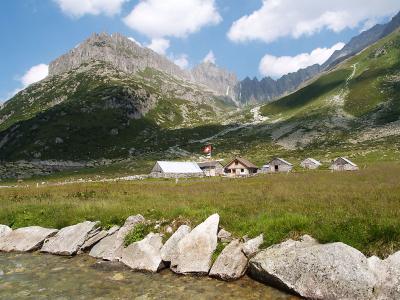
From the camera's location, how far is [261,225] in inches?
648

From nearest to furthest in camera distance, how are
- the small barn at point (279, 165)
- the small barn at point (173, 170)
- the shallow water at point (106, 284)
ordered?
the shallow water at point (106, 284), the small barn at point (173, 170), the small barn at point (279, 165)

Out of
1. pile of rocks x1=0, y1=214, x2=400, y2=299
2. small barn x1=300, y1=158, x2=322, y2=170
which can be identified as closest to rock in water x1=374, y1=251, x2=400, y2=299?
pile of rocks x1=0, y1=214, x2=400, y2=299

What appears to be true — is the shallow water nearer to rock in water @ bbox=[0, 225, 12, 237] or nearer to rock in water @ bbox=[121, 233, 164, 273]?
rock in water @ bbox=[121, 233, 164, 273]

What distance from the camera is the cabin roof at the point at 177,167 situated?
337 ft

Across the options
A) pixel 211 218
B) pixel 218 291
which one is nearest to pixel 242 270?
pixel 218 291

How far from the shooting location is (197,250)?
15.9 m

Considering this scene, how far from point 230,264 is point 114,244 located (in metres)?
6.60

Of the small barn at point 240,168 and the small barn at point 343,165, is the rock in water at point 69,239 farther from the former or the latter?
the small barn at point 240,168

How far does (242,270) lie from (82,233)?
9.42 meters

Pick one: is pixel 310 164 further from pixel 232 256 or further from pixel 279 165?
pixel 232 256

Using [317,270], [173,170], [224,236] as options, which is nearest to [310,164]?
[173,170]

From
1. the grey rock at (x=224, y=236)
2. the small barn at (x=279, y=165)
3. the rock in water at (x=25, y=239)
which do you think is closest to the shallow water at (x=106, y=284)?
the grey rock at (x=224, y=236)

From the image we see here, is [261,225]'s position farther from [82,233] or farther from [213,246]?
[82,233]

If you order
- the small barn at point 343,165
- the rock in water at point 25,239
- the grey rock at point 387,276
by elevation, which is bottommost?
the small barn at point 343,165
